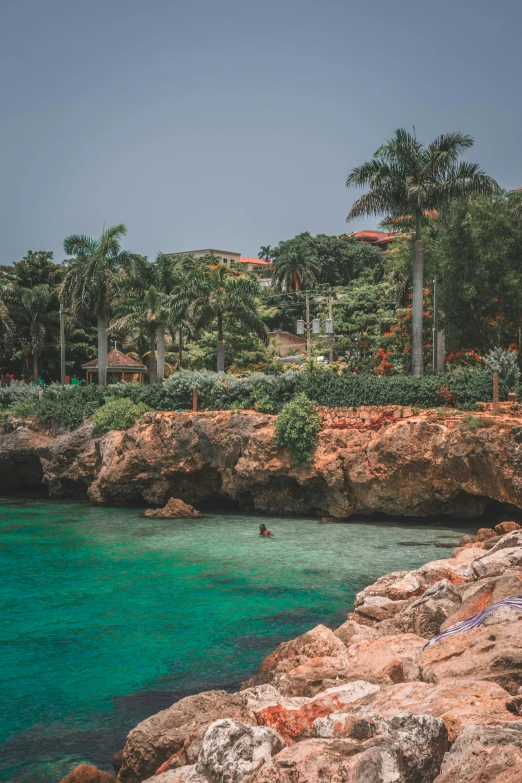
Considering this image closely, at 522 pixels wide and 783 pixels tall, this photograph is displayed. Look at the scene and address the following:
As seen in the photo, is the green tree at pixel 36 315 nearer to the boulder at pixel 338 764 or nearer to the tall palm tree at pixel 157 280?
the tall palm tree at pixel 157 280

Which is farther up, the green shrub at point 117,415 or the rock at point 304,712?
the green shrub at point 117,415

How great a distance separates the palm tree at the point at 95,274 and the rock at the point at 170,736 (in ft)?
108

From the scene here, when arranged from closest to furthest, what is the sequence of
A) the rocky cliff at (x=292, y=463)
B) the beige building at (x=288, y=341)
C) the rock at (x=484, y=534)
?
the rock at (x=484, y=534) → the rocky cliff at (x=292, y=463) → the beige building at (x=288, y=341)

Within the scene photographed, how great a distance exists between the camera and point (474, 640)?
10680 millimetres

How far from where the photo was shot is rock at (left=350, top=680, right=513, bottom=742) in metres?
7.82

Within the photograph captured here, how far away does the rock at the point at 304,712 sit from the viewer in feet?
29.3

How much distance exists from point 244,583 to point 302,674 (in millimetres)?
8820

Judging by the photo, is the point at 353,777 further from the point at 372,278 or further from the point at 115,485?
the point at 372,278

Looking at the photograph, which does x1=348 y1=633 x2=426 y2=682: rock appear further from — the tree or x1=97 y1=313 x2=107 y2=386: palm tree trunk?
the tree

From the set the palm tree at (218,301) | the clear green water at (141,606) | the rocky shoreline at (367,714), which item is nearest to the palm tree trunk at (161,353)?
the palm tree at (218,301)

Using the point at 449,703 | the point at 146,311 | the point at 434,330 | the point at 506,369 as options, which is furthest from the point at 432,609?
the point at 146,311

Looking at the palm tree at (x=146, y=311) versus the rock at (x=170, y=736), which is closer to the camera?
the rock at (x=170, y=736)

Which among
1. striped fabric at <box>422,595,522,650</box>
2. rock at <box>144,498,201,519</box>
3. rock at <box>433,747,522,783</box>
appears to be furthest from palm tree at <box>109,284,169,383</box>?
rock at <box>433,747,522,783</box>

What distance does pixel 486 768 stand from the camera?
256 inches
